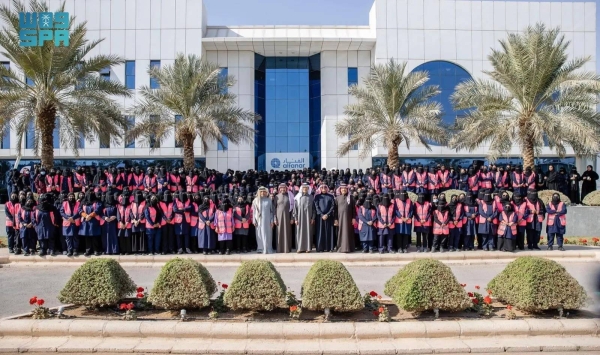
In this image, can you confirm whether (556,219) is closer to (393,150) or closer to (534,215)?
(534,215)

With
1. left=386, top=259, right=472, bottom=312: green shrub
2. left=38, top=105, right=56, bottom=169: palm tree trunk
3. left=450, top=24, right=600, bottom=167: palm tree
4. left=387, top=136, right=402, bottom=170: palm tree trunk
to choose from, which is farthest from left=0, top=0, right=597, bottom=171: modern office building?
left=386, top=259, right=472, bottom=312: green shrub

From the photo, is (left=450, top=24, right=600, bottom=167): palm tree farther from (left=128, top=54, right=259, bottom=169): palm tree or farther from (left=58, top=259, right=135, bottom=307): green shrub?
(left=58, top=259, right=135, bottom=307): green shrub

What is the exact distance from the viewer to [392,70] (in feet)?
73.2

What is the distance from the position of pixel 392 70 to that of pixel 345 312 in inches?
671

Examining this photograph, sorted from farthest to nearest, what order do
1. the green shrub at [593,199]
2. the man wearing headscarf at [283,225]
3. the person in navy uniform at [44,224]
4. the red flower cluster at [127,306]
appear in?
the green shrub at [593,199]
the man wearing headscarf at [283,225]
the person in navy uniform at [44,224]
the red flower cluster at [127,306]

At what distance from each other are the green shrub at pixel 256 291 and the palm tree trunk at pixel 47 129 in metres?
14.5

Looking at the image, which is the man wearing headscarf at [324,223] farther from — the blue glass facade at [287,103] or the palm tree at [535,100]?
the blue glass facade at [287,103]

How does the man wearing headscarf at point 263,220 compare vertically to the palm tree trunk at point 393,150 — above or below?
below

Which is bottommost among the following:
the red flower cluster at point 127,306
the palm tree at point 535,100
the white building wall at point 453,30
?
the red flower cluster at point 127,306

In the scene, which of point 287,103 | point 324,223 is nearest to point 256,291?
point 324,223

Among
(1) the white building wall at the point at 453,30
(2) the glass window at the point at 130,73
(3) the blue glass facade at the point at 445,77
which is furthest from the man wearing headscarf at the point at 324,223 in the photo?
(2) the glass window at the point at 130,73

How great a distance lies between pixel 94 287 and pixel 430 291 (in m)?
4.62

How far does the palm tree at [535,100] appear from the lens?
18438mm

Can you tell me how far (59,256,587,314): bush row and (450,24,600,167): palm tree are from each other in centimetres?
1288
